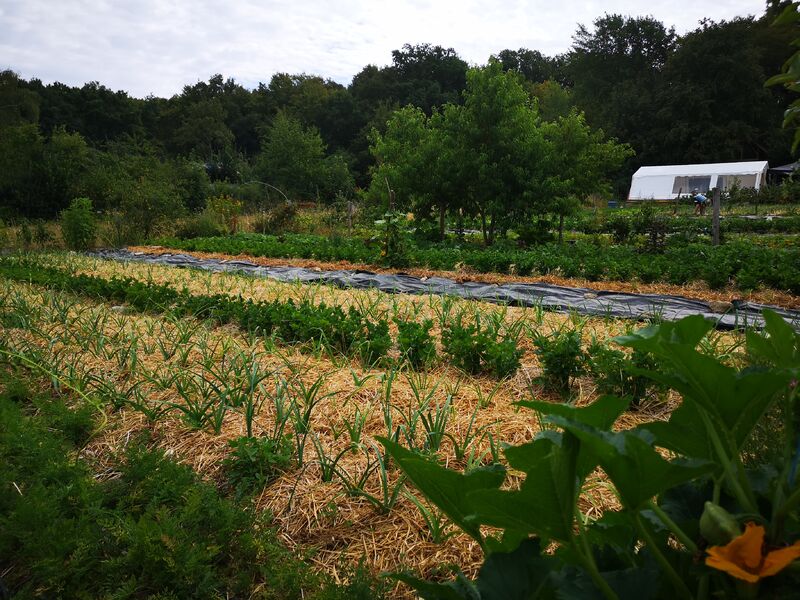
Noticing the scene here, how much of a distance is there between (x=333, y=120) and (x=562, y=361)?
4896cm

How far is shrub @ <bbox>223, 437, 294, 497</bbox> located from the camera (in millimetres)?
2299

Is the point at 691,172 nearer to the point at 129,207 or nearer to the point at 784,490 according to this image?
the point at 129,207

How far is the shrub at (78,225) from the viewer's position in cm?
1428

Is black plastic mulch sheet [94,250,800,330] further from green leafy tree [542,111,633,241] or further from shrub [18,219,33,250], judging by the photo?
shrub [18,219,33,250]

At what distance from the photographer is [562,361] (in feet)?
10.6

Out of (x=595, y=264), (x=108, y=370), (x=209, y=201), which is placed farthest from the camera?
(x=209, y=201)

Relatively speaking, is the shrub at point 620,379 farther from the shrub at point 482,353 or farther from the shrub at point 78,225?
the shrub at point 78,225

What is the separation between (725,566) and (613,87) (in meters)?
59.4

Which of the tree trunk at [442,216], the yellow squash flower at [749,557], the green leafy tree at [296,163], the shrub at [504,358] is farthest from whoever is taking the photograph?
the green leafy tree at [296,163]

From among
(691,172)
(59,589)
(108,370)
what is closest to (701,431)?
(59,589)

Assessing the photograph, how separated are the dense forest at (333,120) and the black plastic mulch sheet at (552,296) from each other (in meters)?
7.12

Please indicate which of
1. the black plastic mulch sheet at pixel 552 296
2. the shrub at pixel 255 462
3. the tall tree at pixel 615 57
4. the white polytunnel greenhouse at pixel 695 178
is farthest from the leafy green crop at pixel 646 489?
the tall tree at pixel 615 57

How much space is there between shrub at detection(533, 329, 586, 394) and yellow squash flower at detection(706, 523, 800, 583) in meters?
2.74

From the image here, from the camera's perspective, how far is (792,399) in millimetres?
724
